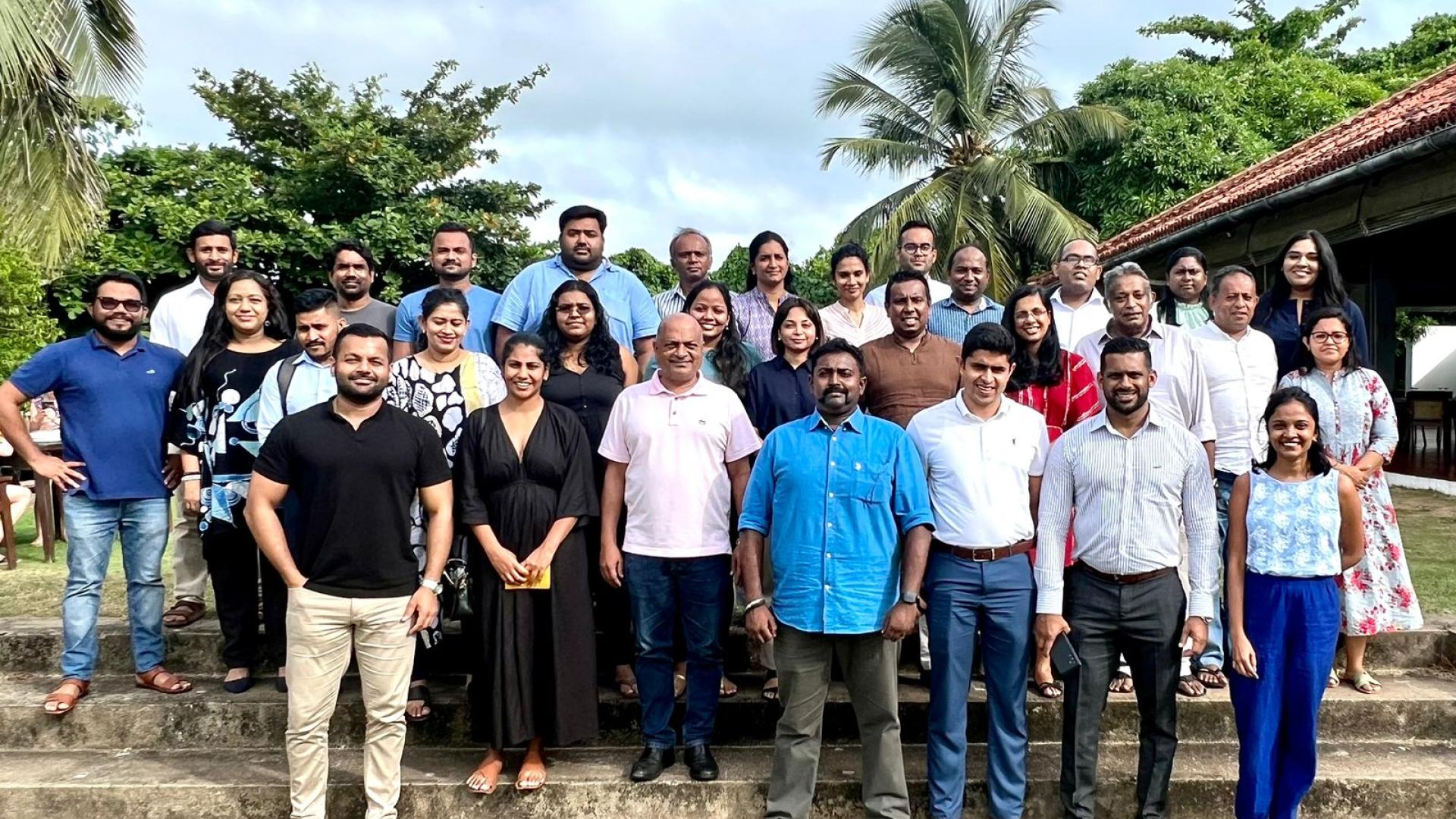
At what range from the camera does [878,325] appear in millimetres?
5184

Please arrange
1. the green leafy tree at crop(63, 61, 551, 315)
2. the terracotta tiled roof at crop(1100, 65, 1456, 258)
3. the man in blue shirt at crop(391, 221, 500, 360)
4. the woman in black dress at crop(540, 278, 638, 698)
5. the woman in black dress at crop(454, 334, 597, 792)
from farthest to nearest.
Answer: the green leafy tree at crop(63, 61, 551, 315) < the terracotta tiled roof at crop(1100, 65, 1456, 258) < the man in blue shirt at crop(391, 221, 500, 360) < the woman in black dress at crop(540, 278, 638, 698) < the woman in black dress at crop(454, 334, 597, 792)

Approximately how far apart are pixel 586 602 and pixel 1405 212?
7428 mm

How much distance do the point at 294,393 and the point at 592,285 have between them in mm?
1560

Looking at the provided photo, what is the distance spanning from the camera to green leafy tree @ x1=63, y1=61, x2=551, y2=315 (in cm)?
1460

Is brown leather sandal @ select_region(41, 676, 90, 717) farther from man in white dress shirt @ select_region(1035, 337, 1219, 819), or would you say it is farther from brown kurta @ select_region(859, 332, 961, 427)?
man in white dress shirt @ select_region(1035, 337, 1219, 819)

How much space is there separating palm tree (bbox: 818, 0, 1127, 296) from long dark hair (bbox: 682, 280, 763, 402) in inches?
521

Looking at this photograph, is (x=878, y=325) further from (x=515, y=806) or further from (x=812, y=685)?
(x=515, y=806)

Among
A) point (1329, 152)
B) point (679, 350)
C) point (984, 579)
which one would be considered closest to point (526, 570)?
point (679, 350)

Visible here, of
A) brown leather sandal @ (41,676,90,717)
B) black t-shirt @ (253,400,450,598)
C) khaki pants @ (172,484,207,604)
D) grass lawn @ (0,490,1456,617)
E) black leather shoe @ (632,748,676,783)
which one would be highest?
black t-shirt @ (253,400,450,598)

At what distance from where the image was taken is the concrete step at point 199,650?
4.93 meters

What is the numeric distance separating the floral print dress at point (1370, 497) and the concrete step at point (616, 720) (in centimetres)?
40

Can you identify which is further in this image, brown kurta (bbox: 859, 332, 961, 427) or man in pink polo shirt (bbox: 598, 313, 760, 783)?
brown kurta (bbox: 859, 332, 961, 427)

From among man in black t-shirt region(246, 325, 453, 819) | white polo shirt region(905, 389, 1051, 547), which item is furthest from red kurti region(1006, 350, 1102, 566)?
man in black t-shirt region(246, 325, 453, 819)

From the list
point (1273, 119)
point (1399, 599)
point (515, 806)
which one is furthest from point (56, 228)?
point (1273, 119)
